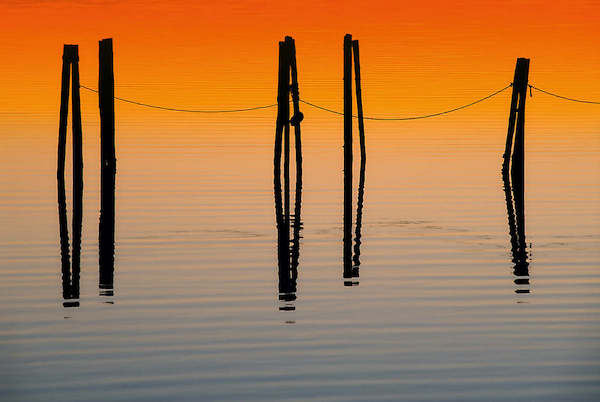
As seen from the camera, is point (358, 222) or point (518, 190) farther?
point (518, 190)

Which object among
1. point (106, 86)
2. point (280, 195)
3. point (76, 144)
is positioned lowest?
point (280, 195)

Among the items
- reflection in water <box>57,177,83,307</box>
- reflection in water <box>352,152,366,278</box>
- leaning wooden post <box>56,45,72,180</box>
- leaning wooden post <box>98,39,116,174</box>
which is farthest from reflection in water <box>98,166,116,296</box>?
reflection in water <box>352,152,366,278</box>

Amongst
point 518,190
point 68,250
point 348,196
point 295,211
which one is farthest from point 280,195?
point 68,250

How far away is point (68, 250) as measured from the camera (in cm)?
1722

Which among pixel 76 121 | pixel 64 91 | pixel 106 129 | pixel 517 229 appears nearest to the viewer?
pixel 517 229

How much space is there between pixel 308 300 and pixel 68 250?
5.19 metres

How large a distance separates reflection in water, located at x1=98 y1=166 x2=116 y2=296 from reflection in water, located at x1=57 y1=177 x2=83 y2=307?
30 centimetres

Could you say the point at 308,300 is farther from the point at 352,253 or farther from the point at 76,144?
the point at 76,144

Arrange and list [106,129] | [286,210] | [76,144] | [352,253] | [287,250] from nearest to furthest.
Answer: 1. [287,250]
2. [352,253]
3. [286,210]
4. [106,129]
5. [76,144]

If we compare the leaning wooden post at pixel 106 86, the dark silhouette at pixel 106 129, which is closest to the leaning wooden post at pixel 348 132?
the dark silhouette at pixel 106 129

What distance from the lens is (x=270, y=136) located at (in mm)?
49344

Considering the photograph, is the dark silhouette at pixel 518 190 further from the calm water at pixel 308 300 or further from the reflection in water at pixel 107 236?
the reflection in water at pixel 107 236

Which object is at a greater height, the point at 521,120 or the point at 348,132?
the point at 521,120

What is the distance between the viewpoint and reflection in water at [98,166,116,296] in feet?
47.7
